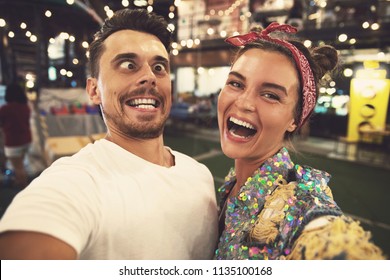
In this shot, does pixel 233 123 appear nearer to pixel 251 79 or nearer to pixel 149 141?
pixel 251 79

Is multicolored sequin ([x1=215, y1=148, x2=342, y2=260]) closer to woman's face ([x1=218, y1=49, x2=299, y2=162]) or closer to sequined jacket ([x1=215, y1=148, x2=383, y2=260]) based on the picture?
sequined jacket ([x1=215, y1=148, x2=383, y2=260])

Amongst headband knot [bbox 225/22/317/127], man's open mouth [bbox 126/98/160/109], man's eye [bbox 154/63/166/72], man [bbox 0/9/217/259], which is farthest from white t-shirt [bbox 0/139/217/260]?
headband knot [bbox 225/22/317/127]

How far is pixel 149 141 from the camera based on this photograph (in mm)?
1363

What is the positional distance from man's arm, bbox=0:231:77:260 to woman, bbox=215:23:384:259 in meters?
0.66

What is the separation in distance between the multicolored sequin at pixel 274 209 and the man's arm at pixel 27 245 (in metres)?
0.66

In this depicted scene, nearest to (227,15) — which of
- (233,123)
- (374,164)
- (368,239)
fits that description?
(374,164)

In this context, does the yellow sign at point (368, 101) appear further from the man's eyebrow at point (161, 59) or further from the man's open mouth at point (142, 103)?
the man's open mouth at point (142, 103)

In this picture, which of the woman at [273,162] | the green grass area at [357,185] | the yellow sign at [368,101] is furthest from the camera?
the yellow sign at [368,101]

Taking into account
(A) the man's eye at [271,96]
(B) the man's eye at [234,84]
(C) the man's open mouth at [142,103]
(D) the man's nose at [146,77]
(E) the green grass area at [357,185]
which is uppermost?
(D) the man's nose at [146,77]

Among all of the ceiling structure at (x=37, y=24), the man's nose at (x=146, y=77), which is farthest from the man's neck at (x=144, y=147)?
the ceiling structure at (x=37, y=24)

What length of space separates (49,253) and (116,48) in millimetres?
876

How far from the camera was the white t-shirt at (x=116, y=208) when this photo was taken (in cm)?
88

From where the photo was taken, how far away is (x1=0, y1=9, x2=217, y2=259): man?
863mm
